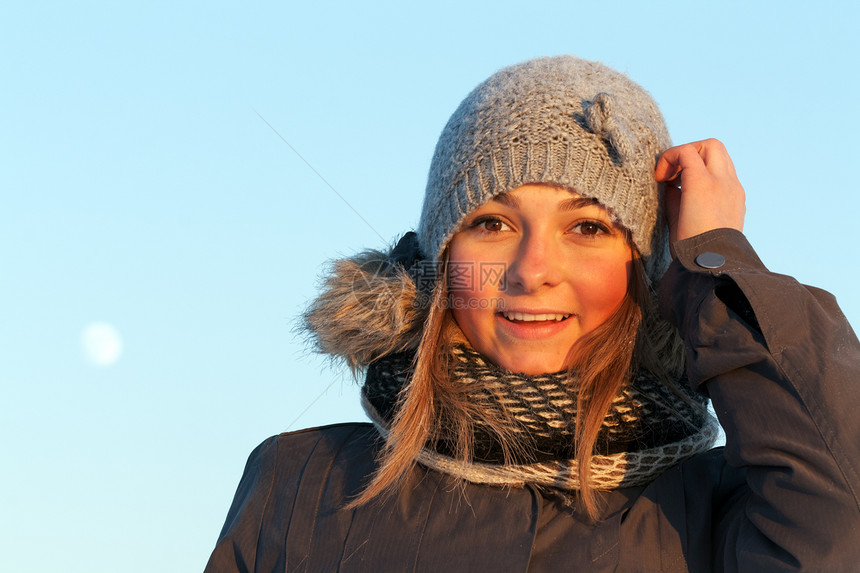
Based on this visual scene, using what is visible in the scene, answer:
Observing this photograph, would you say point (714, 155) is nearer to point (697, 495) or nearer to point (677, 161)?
point (677, 161)

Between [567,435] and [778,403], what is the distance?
651 millimetres

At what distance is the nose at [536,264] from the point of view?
8.29ft

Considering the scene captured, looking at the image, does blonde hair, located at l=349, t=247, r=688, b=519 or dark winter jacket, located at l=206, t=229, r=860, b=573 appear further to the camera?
blonde hair, located at l=349, t=247, r=688, b=519

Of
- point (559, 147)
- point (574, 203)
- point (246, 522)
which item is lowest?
point (246, 522)

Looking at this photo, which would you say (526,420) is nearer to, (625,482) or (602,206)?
(625,482)

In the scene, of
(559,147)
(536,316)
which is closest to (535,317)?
(536,316)

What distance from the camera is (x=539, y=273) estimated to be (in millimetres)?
2521

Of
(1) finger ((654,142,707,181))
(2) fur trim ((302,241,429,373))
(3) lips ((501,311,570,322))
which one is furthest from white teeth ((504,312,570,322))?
(1) finger ((654,142,707,181))

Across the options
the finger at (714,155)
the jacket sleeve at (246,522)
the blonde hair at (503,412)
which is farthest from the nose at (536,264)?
the jacket sleeve at (246,522)

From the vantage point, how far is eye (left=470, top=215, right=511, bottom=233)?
8.84 ft

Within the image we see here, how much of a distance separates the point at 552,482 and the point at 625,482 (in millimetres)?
218

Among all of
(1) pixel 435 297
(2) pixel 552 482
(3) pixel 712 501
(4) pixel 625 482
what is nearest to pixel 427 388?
(1) pixel 435 297

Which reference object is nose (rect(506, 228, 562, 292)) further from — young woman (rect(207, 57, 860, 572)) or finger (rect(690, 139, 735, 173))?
finger (rect(690, 139, 735, 173))

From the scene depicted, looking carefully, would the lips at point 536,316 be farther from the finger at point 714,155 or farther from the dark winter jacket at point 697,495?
the finger at point 714,155
